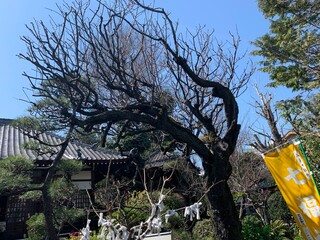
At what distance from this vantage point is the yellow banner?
448 cm

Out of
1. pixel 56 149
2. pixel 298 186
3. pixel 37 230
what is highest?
pixel 56 149

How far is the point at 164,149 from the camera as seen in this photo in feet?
22.1

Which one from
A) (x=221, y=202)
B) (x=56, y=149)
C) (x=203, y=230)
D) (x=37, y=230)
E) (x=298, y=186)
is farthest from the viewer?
(x=56, y=149)

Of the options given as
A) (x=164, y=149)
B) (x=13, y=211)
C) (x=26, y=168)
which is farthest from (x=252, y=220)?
(x=13, y=211)

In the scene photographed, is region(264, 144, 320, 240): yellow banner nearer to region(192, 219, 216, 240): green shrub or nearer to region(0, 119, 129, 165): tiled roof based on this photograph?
region(192, 219, 216, 240): green shrub

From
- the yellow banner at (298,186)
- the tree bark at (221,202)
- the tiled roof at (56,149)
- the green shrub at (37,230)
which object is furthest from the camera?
the tiled roof at (56,149)

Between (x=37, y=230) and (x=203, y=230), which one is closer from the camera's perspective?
(x=37, y=230)

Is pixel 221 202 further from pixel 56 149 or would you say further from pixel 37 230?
pixel 56 149

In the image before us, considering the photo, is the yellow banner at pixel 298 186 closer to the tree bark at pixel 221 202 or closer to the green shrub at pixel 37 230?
the tree bark at pixel 221 202

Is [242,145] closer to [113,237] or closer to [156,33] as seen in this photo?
[156,33]

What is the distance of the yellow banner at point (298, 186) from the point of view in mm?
4480

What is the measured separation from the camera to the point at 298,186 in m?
4.72

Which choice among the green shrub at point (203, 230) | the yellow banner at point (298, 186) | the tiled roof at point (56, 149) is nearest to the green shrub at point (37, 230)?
the tiled roof at point (56, 149)

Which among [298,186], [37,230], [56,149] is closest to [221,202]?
[298,186]
